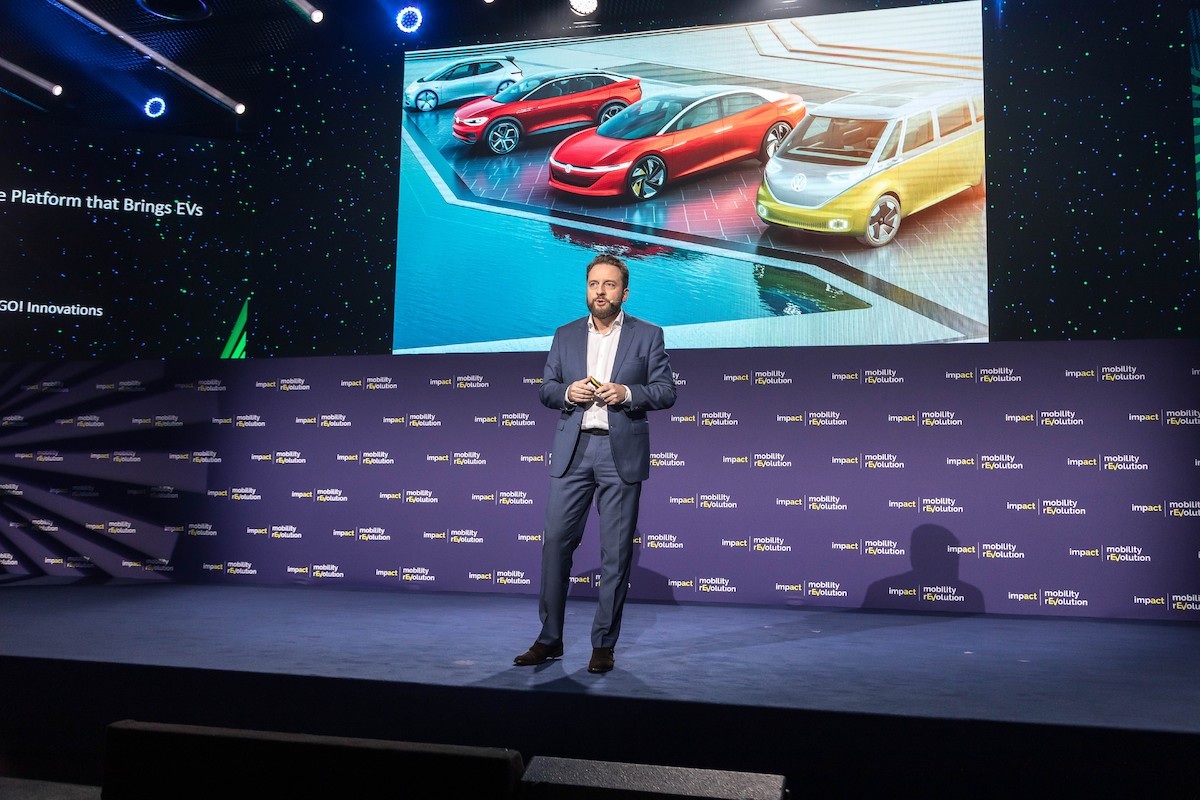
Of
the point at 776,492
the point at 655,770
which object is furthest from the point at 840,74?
the point at 655,770

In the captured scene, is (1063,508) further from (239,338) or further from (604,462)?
(239,338)

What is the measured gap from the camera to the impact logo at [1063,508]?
15.3 ft

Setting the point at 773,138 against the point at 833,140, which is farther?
the point at 773,138

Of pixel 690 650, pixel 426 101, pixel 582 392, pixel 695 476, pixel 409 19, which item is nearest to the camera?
pixel 582 392

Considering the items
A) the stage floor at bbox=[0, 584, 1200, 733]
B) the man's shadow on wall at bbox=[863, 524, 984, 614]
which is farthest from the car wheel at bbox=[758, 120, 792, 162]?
the stage floor at bbox=[0, 584, 1200, 733]

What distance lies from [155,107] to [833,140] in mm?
5950

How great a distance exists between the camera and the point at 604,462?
10.3 ft

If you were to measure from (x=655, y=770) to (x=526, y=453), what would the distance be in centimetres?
421

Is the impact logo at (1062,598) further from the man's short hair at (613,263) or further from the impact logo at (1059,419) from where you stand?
the man's short hair at (613,263)

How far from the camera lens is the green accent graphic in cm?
620

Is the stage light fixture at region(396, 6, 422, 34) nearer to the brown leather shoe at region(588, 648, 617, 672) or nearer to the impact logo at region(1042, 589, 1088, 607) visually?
the brown leather shoe at region(588, 648, 617, 672)

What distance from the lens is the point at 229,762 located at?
1.13 meters

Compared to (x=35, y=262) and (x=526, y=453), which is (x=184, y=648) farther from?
(x=35, y=262)

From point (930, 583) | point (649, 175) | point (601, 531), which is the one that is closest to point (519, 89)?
point (649, 175)
